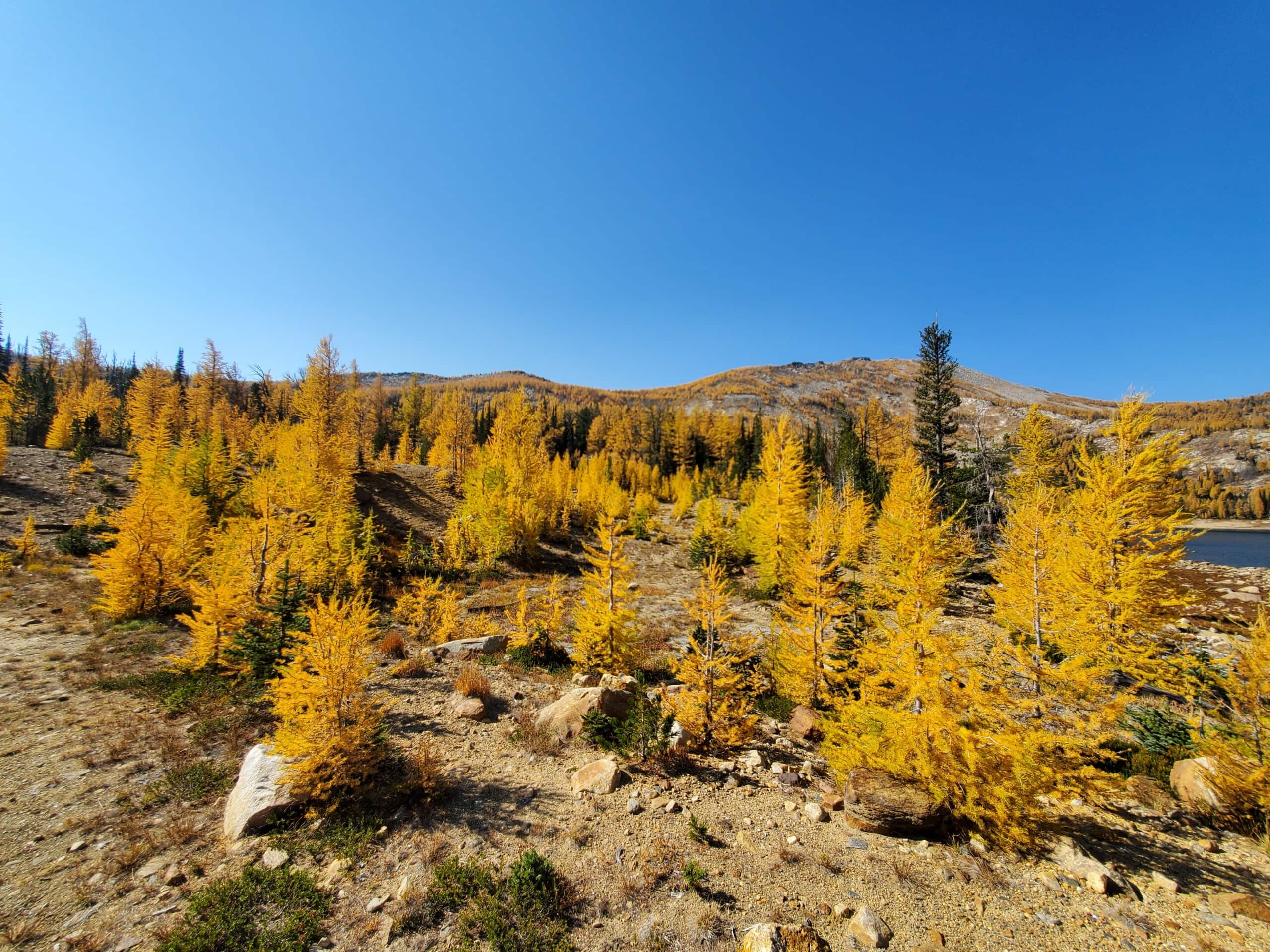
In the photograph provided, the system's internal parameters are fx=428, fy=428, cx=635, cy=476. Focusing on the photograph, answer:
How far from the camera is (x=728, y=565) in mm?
29562

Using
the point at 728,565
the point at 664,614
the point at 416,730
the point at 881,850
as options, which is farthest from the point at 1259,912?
the point at 728,565

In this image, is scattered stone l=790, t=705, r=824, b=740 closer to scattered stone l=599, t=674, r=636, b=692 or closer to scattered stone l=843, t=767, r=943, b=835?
scattered stone l=843, t=767, r=943, b=835

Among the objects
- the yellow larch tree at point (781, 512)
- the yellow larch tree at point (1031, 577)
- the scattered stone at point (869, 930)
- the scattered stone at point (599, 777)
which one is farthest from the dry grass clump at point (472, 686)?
the yellow larch tree at point (781, 512)

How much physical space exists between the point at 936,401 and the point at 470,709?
36922 mm

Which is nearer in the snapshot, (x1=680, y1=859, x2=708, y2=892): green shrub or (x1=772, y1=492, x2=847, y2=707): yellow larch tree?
(x1=680, y1=859, x2=708, y2=892): green shrub

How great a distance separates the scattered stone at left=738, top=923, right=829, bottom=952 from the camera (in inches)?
200

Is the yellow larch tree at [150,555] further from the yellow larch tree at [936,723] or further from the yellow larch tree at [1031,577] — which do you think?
the yellow larch tree at [1031,577]

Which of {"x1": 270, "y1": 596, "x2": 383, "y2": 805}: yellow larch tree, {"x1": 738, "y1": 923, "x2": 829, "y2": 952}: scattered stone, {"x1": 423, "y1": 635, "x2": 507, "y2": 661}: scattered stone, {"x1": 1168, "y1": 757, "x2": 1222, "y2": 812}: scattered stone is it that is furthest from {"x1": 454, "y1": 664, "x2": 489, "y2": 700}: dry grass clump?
{"x1": 1168, "y1": 757, "x2": 1222, "y2": 812}: scattered stone

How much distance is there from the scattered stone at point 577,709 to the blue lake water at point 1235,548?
44664 mm

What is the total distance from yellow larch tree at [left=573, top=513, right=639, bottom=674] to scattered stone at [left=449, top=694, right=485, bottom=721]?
2912mm

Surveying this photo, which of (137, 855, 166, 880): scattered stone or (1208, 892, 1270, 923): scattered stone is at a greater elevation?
(137, 855, 166, 880): scattered stone

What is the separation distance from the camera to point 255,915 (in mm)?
5422

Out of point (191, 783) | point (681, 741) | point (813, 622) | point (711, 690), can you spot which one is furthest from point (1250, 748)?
point (191, 783)

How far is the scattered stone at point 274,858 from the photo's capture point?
20.3 ft
